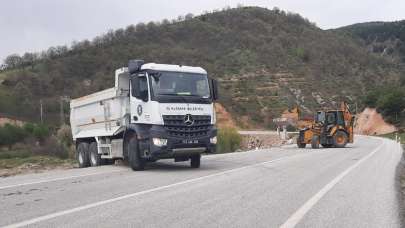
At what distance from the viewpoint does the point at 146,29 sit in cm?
10131

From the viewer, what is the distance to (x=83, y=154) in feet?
67.5

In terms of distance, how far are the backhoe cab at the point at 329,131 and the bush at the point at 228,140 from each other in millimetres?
7375

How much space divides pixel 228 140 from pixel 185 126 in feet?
83.4

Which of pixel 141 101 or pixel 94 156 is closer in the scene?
pixel 141 101

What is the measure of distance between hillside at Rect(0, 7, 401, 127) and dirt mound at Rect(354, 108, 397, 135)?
16.8ft

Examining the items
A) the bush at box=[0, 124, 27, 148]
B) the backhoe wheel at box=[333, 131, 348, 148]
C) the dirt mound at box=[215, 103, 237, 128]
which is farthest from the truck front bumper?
the dirt mound at box=[215, 103, 237, 128]

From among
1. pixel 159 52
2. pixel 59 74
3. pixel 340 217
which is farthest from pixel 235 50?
pixel 340 217

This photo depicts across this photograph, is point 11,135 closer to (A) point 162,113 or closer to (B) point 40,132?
(B) point 40,132

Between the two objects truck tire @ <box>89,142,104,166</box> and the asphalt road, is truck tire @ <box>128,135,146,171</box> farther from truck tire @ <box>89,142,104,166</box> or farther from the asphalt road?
truck tire @ <box>89,142,104,166</box>

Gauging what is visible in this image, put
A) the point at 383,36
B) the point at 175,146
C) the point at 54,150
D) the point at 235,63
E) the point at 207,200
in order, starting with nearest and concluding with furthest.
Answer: the point at 207,200 → the point at 175,146 → the point at 54,150 → the point at 235,63 → the point at 383,36

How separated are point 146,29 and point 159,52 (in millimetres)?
20223

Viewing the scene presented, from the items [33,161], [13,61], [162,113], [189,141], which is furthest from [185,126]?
[13,61]

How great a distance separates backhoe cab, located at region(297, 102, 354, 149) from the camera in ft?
108

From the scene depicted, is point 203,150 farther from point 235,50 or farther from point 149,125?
point 235,50
